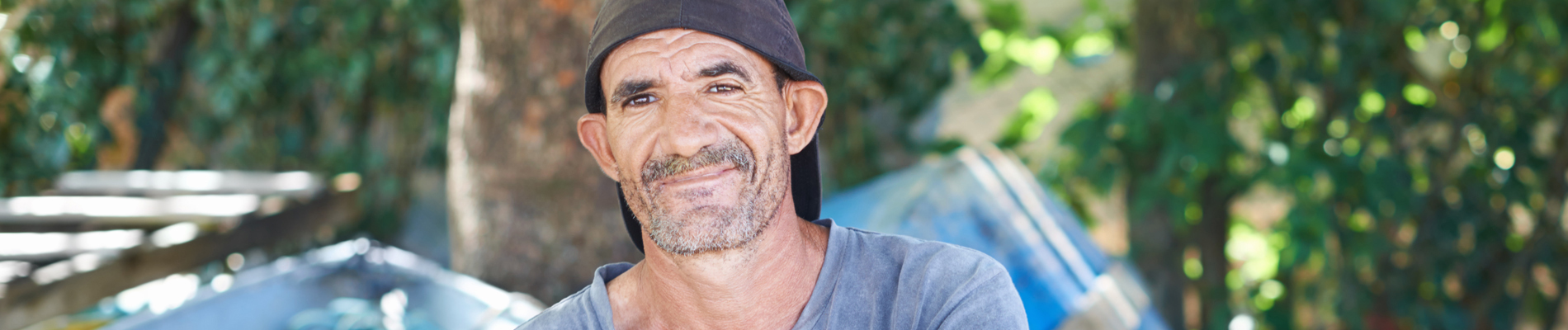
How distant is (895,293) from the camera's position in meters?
1.08

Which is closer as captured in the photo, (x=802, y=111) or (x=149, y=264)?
(x=802, y=111)

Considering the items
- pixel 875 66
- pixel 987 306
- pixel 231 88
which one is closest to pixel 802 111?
pixel 987 306

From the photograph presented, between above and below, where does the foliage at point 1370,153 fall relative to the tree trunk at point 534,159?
below

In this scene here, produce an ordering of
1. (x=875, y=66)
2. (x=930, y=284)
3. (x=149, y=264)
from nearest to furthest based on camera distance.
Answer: (x=930, y=284) → (x=149, y=264) → (x=875, y=66)

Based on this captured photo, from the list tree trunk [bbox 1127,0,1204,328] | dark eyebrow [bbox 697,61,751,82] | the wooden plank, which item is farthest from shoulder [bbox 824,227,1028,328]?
the wooden plank

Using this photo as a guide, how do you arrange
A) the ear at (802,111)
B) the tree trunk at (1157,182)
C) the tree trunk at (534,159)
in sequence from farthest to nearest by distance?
the tree trunk at (1157,182)
the tree trunk at (534,159)
the ear at (802,111)

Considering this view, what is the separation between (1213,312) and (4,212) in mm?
3700

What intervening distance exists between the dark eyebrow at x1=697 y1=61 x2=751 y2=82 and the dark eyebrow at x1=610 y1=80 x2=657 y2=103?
0.05 m

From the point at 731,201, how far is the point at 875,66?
8.65ft

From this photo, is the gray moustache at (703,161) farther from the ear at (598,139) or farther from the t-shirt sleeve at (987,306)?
the t-shirt sleeve at (987,306)

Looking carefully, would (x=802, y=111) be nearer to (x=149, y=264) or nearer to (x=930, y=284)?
(x=930, y=284)

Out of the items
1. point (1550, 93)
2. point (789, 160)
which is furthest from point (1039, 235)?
Answer: point (1550, 93)

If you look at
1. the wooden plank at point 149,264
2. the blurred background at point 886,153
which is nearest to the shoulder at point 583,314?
the blurred background at point 886,153

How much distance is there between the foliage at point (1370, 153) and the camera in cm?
285
